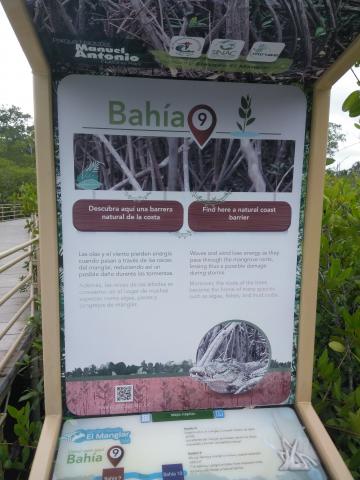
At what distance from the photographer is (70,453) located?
121cm

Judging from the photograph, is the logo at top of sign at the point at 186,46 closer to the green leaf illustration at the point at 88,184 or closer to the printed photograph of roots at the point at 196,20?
the printed photograph of roots at the point at 196,20

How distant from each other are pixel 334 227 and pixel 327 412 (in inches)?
37.2

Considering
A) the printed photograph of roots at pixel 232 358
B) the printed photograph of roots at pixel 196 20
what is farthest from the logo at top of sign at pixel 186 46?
the printed photograph of roots at pixel 232 358

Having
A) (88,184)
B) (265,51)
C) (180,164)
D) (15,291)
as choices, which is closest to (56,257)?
(88,184)

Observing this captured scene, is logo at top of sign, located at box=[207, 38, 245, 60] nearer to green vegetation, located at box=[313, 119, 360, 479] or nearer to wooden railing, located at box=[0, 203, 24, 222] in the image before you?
green vegetation, located at box=[313, 119, 360, 479]

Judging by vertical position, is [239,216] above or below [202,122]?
below

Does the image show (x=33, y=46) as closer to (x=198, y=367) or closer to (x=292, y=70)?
(x=292, y=70)

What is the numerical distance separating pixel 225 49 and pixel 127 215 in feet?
1.97

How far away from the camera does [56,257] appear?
4.18ft

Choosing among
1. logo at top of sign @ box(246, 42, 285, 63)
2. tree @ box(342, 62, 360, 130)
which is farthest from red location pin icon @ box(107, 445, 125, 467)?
tree @ box(342, 62, 360, 130)

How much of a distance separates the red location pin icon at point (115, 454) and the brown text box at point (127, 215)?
0.73 meters

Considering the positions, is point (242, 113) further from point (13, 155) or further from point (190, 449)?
point (13, 155)

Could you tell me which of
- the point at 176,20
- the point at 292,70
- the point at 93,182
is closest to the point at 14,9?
the point at 176,20

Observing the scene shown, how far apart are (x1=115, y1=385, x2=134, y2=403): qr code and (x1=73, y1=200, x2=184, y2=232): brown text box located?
59 cm
